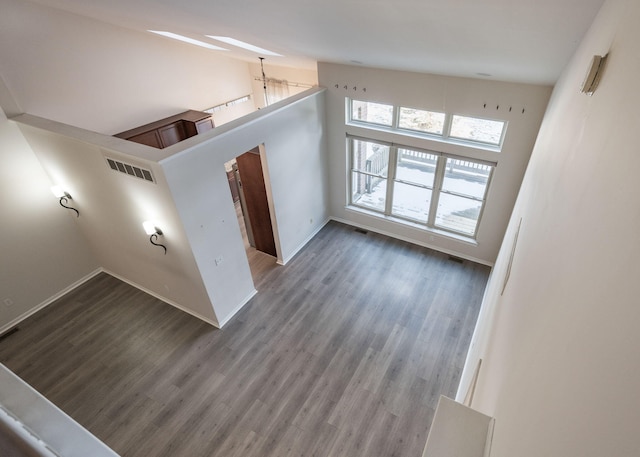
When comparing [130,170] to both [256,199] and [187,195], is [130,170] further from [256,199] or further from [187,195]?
[256,199]

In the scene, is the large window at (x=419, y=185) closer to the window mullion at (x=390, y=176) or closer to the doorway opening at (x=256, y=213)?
the window mullion at (x=390, y=176)

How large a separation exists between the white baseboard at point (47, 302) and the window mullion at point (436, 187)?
21.7 feet

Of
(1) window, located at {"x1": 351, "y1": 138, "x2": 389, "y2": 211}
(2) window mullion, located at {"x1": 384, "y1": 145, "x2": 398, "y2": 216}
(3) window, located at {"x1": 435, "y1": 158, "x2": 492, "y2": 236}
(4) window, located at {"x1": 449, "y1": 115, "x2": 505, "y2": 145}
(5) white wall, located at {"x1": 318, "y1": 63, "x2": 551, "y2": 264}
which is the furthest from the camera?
(1) window, located at {"x1": 351, "y1": 138, "x2": 389, "y2": 211}

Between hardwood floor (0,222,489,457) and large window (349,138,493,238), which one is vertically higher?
large window (349,138,493,238)

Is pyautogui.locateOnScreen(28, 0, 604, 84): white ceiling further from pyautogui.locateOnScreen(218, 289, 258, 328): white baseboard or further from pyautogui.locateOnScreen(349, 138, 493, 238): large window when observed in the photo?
pyautogui.locateOnScreen(218, 289, 258, 328): white baseboard

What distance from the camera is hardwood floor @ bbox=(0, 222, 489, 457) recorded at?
12.7ft

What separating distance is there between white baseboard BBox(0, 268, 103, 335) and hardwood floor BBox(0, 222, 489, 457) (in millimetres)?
98

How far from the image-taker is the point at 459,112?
509 centimetres

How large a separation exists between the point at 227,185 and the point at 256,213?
1792 millimetres

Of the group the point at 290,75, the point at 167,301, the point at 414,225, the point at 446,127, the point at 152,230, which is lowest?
the point at 167,301

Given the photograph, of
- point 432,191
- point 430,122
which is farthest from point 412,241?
point 430,122

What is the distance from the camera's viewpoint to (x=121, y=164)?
3.97m

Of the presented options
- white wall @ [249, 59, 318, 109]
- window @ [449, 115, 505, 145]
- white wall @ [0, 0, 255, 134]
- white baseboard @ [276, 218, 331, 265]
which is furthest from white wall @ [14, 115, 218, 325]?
window @ [449, 115, 505, 145]

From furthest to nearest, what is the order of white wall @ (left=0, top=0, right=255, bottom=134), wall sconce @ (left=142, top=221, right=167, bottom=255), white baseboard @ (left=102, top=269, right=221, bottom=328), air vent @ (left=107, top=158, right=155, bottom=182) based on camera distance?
white baseboard @ (left=102, top=269, right=221, bottom=328), white wall @ (left=0, top=0, right=255, bottom=134), wall sconce @ (left=142, top=221, right=167, bottom=255), air vent @ (left=107, top=158, right=155, bottom=182)
